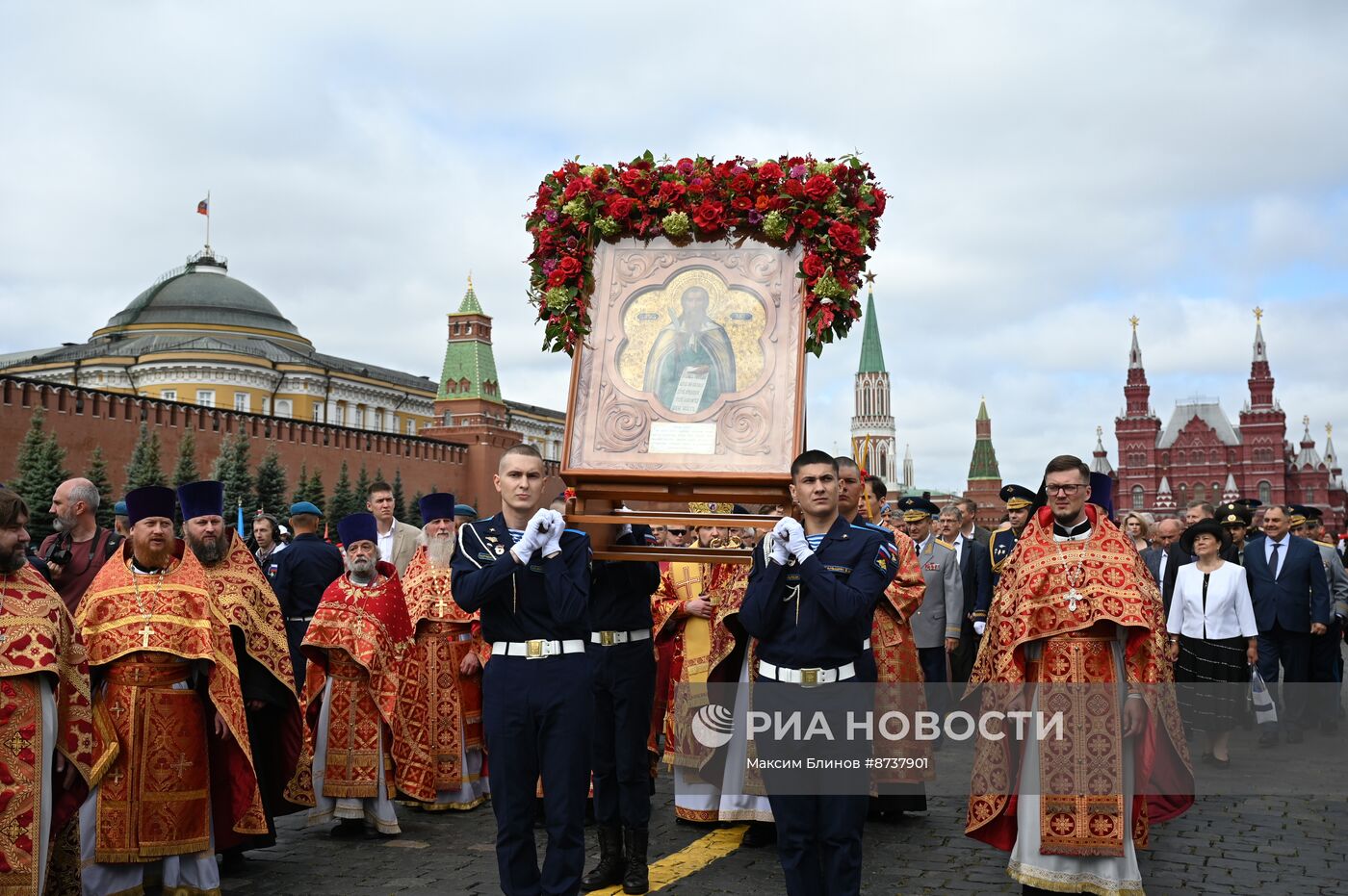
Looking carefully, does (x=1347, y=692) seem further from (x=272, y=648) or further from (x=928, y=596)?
(x=272, y=648)

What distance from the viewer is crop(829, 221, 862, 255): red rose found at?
5777mm

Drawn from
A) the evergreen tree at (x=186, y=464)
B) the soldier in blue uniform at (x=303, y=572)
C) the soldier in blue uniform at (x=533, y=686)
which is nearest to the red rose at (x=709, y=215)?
the soldier in blue uniform at (x=533, y=686)

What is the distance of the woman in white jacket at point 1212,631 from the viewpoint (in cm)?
1041

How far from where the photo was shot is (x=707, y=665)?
832cm

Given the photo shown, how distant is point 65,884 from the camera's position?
5.58 metres

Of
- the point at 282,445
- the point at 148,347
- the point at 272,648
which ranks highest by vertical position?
the point at 148,347

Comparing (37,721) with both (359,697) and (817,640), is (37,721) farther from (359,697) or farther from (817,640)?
(817,640)

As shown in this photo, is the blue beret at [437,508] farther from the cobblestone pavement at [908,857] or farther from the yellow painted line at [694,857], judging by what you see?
the yellow painted line at [694,857]

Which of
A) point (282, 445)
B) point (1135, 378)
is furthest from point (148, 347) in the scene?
point (1135, 378)

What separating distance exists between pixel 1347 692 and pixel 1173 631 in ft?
17.3

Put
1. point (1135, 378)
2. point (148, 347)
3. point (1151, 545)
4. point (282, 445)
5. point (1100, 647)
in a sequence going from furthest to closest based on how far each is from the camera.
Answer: point (1135, 378) → point (148, 347) → point (282, 445) → point (1151, 545) → point (1100, 647)

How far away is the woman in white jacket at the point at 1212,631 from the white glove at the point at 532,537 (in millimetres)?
7538

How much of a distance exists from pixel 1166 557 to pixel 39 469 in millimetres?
41790

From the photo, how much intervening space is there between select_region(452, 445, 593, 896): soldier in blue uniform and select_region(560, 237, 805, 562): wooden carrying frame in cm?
50
